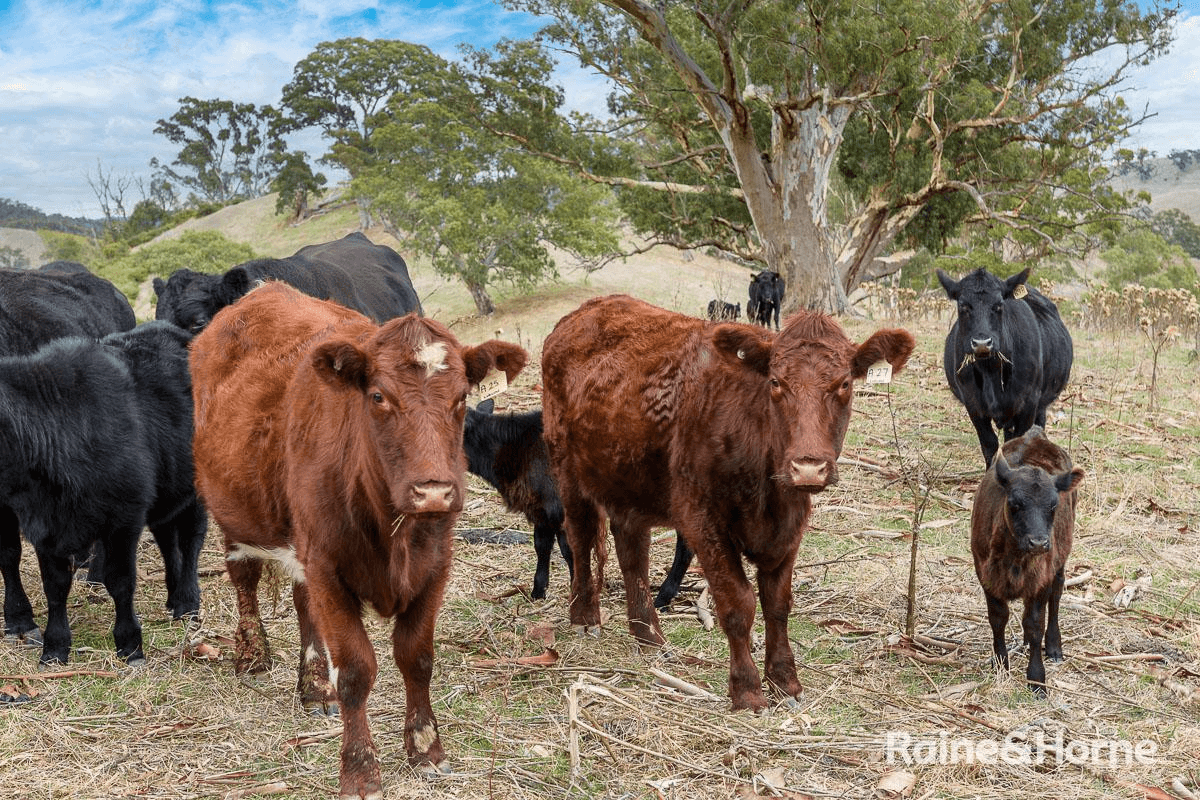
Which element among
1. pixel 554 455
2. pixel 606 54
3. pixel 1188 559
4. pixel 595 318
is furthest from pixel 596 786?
pixel 606 54

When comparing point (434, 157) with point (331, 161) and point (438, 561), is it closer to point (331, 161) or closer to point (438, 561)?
point (331, 161)

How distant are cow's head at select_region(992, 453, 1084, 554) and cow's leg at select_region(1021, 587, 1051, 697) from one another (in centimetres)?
34

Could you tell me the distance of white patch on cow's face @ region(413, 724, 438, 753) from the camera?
4305 millimetres

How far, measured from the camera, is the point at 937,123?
82.3 feet

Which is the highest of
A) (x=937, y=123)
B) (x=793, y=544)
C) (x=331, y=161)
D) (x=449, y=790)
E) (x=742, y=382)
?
(x=331, y=161)

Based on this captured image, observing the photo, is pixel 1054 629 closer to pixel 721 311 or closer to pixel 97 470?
pixel 97 470

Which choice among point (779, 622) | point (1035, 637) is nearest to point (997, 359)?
point (1035, 637)

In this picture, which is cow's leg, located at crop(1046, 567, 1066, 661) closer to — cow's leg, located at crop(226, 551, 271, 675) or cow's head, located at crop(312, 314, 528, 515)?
cow's head, located at crop(312, 314, 528, 515)

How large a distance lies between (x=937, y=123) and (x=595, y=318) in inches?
840

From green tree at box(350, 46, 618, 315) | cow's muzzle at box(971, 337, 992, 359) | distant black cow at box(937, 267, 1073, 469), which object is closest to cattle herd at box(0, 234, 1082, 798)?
cow's muzzle at box(971, 337, 992, 359)

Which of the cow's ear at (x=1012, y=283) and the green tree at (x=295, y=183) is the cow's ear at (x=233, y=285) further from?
the green tree at (x=295, y=183)

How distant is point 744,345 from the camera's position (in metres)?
4.86

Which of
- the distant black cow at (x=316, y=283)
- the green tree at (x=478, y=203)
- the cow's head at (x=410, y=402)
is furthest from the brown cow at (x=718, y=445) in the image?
the green tree at (x=478, y=203)

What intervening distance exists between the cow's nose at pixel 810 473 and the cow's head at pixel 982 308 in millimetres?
5729
